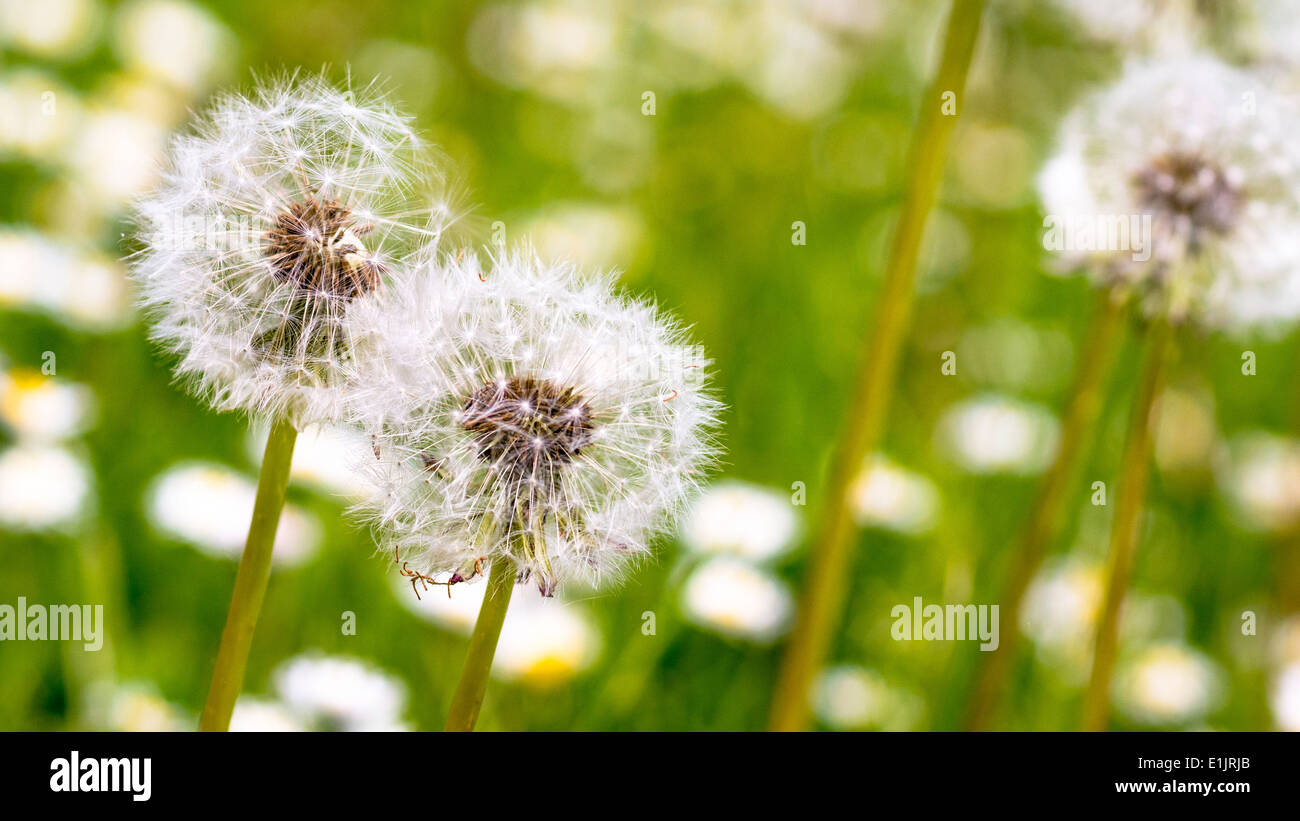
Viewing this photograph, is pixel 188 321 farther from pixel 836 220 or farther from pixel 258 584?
pixel 836 220

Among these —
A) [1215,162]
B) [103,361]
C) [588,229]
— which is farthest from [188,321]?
[588,229]

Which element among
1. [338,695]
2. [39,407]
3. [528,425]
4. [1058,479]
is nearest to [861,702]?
[1058,479]

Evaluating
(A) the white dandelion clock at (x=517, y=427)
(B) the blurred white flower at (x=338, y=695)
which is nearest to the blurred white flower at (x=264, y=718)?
(B) the blurred white flower at (x=338, y=695)

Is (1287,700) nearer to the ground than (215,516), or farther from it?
nearer to the ground

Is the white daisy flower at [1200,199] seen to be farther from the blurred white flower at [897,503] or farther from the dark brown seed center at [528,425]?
the blurred white flower at [897,503]

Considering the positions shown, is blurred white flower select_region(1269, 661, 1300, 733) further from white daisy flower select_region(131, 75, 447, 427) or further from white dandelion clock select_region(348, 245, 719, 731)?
white daisy flower select_region(131, 75, 447, 427)

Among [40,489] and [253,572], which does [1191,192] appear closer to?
[253,572]

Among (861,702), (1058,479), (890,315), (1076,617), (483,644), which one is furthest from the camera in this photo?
(1076,617)
